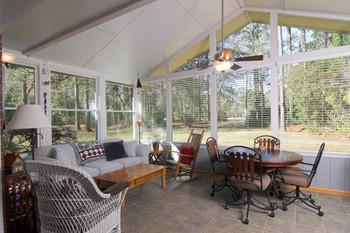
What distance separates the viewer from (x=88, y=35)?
144 inches

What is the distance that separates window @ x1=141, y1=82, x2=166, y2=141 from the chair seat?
3.10 m

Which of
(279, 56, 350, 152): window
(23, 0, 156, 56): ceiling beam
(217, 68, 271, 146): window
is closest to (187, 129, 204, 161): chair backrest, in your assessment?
(217, 68, 271, 146): window

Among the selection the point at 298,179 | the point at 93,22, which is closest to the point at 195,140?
the point at 298,179

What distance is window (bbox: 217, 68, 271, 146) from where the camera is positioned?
4219 mm

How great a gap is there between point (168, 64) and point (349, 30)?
377 cm

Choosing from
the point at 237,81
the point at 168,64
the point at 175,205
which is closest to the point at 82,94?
the point at 168,64

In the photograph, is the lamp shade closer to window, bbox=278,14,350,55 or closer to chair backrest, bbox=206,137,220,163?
chair backrest, bbox=206,137,220,163

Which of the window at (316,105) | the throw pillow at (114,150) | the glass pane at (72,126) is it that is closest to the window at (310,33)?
the window at (316,105)

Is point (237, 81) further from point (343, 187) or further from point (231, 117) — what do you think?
point (343, 187)

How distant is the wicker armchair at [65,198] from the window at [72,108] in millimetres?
2632

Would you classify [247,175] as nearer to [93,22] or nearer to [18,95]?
[93,22]

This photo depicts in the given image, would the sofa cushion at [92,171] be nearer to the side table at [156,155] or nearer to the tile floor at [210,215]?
the tile floor at [210,215]

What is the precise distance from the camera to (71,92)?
14.5 feet

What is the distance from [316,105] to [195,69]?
266 cm
